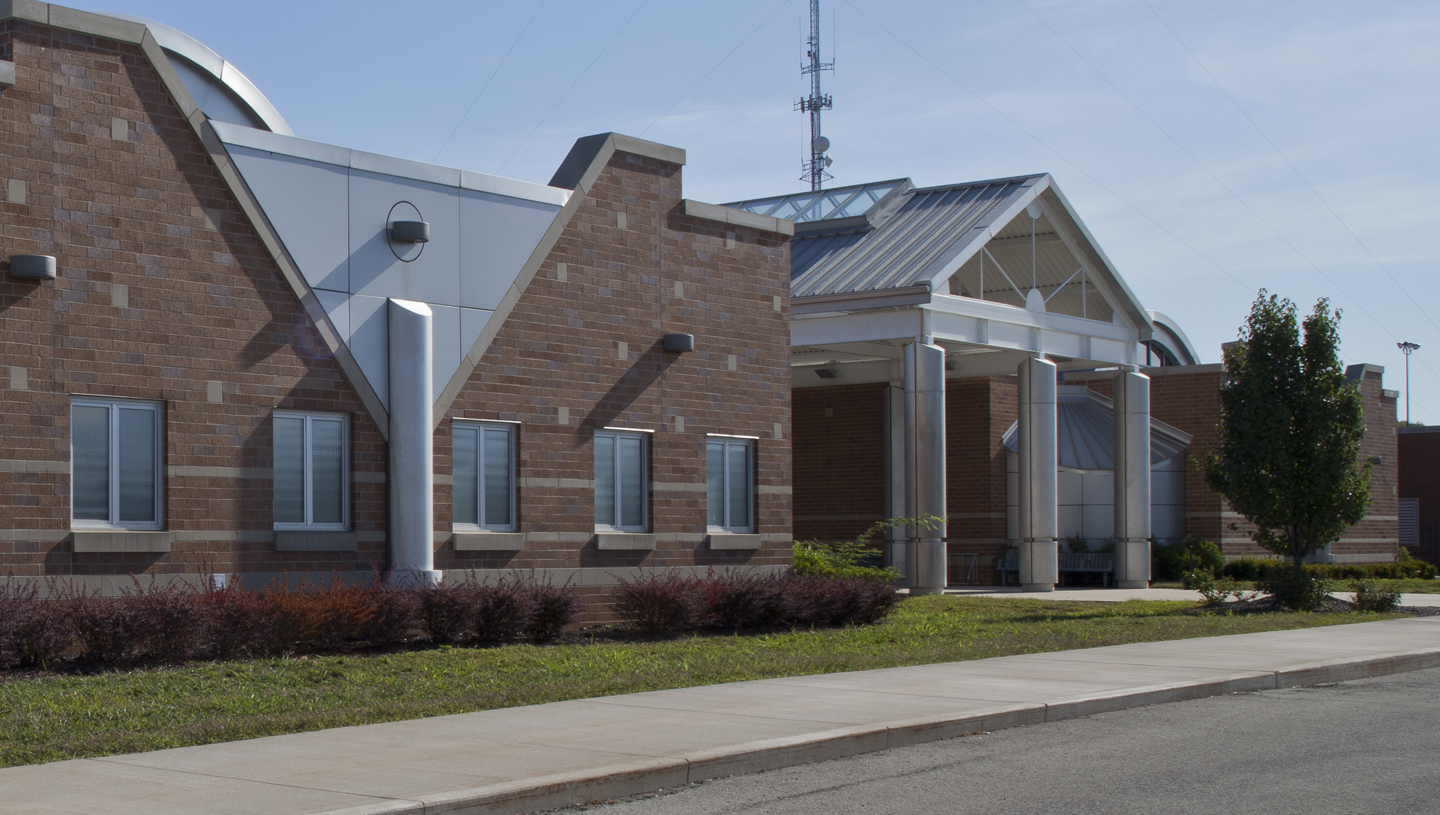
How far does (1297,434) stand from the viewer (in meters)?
24.5

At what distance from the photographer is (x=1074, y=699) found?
1250cm

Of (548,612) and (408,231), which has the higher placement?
(408,231)

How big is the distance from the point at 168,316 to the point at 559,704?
6898 mm

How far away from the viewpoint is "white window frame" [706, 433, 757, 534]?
73.0 feet

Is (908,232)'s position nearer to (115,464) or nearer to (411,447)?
(411,447)

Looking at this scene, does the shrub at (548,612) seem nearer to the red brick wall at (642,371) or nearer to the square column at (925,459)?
the red brick wall at (642,371)

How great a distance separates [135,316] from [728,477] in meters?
9.35

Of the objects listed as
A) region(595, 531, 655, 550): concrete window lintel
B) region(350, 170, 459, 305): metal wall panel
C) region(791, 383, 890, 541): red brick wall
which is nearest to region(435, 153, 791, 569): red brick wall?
region(595, 531, 655, 550): concrete window lintel

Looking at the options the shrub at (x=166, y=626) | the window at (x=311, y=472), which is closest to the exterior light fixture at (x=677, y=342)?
the window at (x=311, y=472)

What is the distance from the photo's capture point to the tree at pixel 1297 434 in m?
24.3

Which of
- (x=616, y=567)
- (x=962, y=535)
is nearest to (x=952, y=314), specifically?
(x=962, y=535)

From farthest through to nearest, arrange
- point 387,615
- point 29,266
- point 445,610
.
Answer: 1. point 445,610
2. point 387,615
3. point 29,266

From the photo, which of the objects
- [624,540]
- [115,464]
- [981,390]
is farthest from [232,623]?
[981,390]

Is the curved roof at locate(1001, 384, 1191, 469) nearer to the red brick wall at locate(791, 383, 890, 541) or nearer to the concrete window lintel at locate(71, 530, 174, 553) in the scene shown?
the red brick wall at locate(791, 383, 890, 541)
